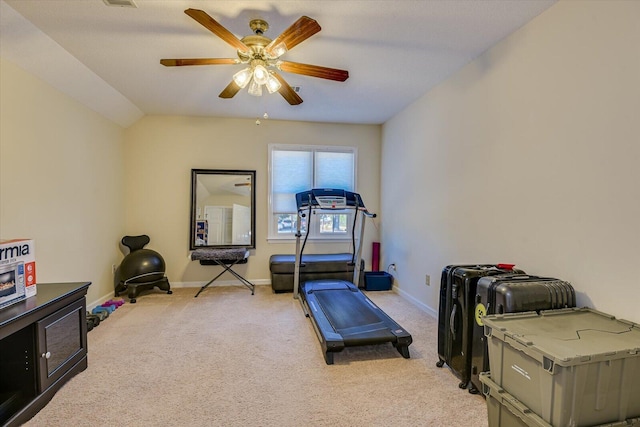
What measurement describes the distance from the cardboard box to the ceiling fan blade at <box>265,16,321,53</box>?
2184 mm

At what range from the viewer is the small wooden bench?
472 cm

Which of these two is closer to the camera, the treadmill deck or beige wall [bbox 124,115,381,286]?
the treadmill deck

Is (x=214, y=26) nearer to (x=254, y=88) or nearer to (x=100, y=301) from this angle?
(x=254, y=88)

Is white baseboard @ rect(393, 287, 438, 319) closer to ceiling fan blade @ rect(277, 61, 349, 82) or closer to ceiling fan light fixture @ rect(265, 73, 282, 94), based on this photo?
ceiling fan blade @ rect(277, 61, 349, 82)

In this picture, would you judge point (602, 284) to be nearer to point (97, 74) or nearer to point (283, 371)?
point (283, 371)

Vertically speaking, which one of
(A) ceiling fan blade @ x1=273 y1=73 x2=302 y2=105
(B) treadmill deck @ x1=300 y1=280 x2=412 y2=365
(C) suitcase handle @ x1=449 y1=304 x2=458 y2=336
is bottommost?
(B) treadmill deck @ x1=300 y1=280 x2=412 y2=365

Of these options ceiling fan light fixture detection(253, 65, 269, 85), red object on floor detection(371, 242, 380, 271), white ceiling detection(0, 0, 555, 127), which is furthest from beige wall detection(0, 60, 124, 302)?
red object on floor detection(371, 242, 380, 271)

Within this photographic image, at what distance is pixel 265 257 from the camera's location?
5.24 m

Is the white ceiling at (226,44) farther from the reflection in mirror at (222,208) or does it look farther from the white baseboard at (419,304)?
the white baseboard at (419,304)

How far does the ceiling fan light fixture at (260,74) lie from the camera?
2404 mm

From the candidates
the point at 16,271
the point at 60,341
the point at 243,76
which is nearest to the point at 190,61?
the point at 243,76

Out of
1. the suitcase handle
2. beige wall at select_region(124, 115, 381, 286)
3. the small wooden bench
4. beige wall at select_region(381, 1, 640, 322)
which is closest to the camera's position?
beige wall at select_region(381, 1, 640, 322)

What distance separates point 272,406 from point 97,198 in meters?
3.58

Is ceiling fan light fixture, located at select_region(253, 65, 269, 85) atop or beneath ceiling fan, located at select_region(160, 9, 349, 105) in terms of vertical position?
beneath
